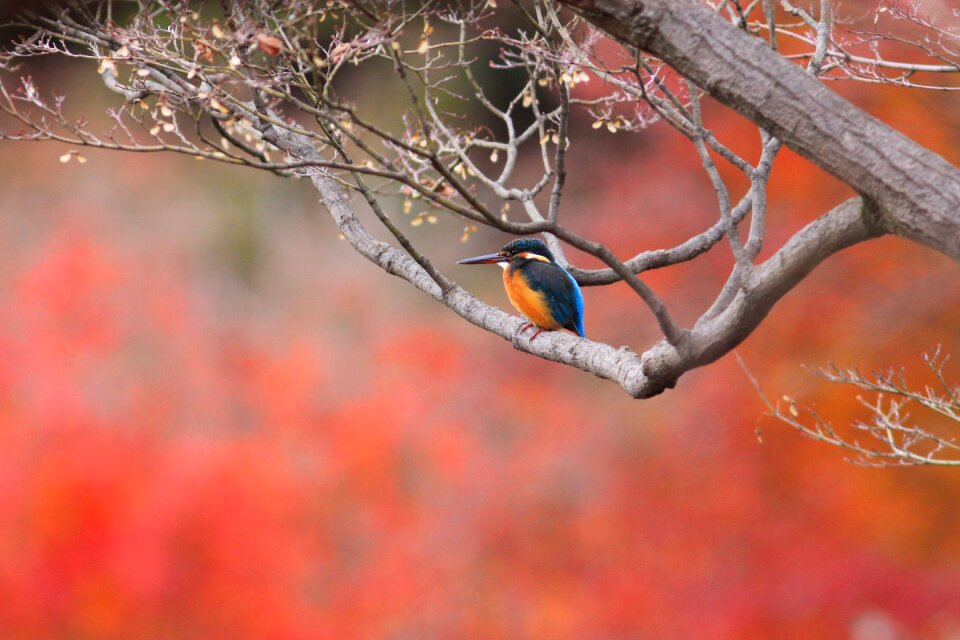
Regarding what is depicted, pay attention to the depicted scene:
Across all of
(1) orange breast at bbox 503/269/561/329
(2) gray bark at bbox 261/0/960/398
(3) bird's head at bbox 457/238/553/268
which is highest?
(3) bird's head at bbox 457/238/553/268

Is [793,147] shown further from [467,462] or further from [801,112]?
[467,462]

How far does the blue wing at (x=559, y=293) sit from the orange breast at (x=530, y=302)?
3 cm

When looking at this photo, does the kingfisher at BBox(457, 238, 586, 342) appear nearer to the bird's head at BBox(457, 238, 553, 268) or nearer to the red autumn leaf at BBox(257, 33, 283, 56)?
the bird's head at BBox(457, 238, 553, 268)

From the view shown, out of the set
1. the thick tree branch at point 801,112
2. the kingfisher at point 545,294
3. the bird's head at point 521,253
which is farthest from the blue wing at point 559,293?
the thick tree branch at point 801,112

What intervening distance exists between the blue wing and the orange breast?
29mm

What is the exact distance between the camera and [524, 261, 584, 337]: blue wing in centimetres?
543

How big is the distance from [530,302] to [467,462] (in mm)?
6472

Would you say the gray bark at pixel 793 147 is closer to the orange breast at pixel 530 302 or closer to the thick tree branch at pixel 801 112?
the thick tree branch at pixel 801 112

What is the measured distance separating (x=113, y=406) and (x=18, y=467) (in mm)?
2466

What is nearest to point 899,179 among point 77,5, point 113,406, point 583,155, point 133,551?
point 77,5

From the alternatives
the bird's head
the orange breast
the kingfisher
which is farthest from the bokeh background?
the orange breast

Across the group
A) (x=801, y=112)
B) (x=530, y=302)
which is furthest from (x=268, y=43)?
(x=530, y=302)

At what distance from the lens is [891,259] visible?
25.8 ft

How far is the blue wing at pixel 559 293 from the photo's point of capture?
17.8 ft
